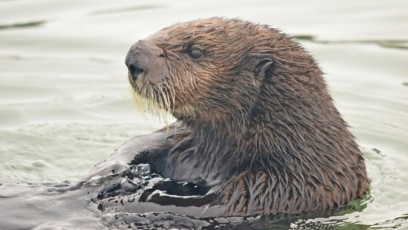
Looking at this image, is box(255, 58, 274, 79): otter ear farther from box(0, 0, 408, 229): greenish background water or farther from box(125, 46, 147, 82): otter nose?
box(0, 0, 408, 229): greenish background water

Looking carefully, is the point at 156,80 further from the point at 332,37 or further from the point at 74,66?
the point at 332,37

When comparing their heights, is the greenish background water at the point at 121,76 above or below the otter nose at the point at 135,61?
below

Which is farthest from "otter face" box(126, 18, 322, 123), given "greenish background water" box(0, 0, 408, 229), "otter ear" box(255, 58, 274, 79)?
"greenish background water" box(0, 0, 408, 229)

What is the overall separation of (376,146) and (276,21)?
10.1ft

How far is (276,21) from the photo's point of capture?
10641 mm

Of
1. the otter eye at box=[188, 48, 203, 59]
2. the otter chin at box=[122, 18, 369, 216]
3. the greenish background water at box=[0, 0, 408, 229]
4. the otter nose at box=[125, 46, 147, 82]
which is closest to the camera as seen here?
the otter nose at box=[125, 46, 147, 82]

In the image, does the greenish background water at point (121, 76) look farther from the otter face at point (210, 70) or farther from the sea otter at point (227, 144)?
the otter face at point (210, 70)

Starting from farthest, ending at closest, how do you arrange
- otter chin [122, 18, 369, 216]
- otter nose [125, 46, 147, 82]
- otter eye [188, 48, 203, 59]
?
otter eye [188, 48, 203, 59] → otter chin [122, 18, 369, 216] → otter nose [125, 46, 147, 82]

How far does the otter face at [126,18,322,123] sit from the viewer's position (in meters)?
6.03

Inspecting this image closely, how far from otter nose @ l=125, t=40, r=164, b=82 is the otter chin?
0.01 metres

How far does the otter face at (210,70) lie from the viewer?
6.03 metres

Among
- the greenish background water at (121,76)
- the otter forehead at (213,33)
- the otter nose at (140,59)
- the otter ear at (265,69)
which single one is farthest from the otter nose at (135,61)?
the greenish background water at (121,76)

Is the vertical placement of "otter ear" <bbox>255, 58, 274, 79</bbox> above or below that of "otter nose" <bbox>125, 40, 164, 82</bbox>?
below

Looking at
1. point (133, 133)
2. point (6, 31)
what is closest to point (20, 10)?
point (6, 31)
